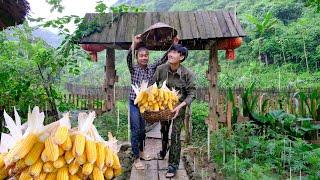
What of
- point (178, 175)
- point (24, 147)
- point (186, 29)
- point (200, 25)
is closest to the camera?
point (24, 147)

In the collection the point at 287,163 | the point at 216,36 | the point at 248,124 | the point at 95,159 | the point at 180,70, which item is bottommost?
the point at 287,163

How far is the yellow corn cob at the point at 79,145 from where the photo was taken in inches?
61.6

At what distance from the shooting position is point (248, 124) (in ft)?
26.3

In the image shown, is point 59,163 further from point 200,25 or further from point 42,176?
point 200,25

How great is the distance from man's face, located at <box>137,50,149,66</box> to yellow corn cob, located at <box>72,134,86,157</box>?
4058 mm

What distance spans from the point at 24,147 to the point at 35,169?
89 mm

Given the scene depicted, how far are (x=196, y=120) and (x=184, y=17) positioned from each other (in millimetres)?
3567

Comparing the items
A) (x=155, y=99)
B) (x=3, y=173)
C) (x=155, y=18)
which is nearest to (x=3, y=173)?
(x=3, y=173)

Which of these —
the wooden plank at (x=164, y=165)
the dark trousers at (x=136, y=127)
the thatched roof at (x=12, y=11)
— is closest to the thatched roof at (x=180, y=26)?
the thatched roof at (x=12, y=11)

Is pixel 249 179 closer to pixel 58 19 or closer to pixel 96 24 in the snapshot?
pixel 96 24

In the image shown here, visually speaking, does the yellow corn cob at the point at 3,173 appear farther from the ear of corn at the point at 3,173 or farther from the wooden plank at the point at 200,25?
the wooden plank at the point at 200,25

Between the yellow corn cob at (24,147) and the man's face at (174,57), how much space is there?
386cm

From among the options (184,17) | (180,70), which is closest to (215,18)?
(184,17)

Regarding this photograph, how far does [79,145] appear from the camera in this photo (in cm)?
158
